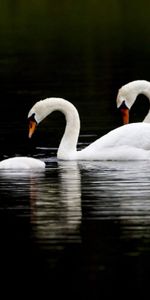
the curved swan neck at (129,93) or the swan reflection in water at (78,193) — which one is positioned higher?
the swan reflection in water at (78,193)

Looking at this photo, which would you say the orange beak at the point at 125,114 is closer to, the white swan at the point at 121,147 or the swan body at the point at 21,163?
the white swan at the point at 121,147

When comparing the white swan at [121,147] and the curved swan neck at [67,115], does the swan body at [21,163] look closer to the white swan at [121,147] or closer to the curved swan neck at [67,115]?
the white swan at [121,147]

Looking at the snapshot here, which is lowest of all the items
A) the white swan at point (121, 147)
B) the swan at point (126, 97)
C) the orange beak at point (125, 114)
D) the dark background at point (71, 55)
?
the dark background at point (71, 55)

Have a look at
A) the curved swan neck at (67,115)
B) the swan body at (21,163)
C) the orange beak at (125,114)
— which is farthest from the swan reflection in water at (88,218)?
the orange beak at (125,114)

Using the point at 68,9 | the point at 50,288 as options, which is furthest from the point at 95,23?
the point at 50,288

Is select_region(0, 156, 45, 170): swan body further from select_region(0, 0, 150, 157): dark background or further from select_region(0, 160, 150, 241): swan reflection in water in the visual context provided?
select_region(0, 0, 150, 157): dark background

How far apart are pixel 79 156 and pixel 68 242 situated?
6855 millimetres

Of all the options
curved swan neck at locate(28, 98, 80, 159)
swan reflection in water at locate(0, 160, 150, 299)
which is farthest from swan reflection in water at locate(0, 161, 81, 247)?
curved swan neck at locate(28, 98, 80, 159)

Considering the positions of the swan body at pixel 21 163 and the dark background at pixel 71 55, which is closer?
the swan body at pixel 21 163

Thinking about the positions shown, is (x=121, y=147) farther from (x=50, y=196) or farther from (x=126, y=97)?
(x=50, y=196)

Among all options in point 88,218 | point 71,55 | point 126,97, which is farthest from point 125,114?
point 71,55

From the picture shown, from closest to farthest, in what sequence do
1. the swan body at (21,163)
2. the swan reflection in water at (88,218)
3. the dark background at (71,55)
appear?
the swan reflection in water at (88,218)
the swan body at (21,163)
the dark background at (71,55)

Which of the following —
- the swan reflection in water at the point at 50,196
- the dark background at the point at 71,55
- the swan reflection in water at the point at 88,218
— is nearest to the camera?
the swan reflection in water at the point at 88,218

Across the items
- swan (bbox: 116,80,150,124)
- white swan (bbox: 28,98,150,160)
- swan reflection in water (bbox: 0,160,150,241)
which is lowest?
swan (bbox: 116,80,150,124)
